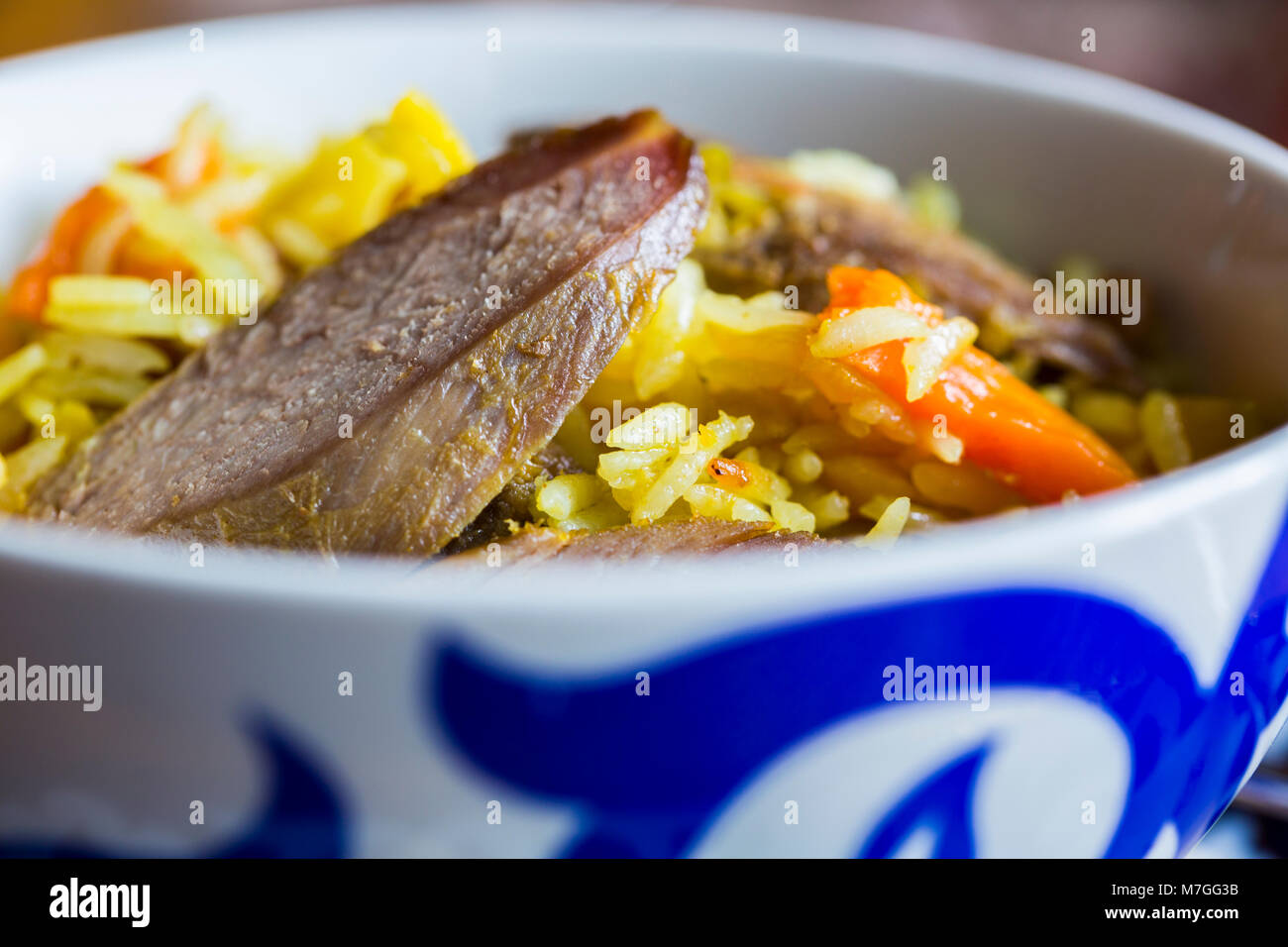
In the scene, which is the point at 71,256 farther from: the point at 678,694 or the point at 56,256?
the point at 678,694

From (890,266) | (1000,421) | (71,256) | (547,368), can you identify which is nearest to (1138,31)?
(890,266)

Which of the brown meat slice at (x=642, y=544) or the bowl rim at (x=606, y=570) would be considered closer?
the bowl rim at (x=606, y=570)

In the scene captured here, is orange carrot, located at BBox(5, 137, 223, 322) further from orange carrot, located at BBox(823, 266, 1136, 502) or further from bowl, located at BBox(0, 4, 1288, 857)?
orange carrot, located at BBox(823, 266, 1136, 502)

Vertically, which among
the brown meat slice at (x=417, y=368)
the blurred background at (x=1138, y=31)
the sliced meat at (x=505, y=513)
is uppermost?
the blurred background at (x=1138, y=31)

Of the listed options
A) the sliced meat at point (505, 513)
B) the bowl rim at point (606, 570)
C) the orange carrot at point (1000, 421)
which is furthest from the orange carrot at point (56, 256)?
the orange carrot at point (1000, 421)

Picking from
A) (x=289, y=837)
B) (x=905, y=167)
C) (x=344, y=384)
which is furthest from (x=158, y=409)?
(x=905, y=167)

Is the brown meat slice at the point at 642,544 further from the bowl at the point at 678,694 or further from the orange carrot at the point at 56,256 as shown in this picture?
the orange carrot at the point at 56,256
